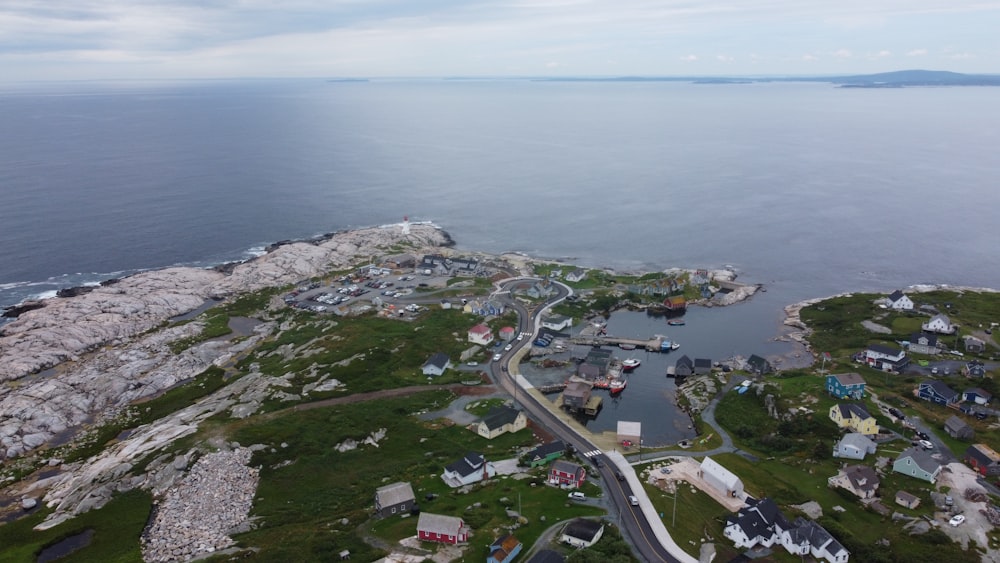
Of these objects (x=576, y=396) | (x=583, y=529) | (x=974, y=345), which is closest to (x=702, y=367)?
(x=576, y=396)

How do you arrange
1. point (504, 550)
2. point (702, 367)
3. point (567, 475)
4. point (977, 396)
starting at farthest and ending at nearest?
point (702, 367) → point (977, 396) → point (567, 475) → point (504, 550)

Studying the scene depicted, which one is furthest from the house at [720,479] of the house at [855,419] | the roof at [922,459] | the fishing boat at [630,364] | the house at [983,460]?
the fishing boat at [630,364]

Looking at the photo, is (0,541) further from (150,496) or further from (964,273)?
(964,273)

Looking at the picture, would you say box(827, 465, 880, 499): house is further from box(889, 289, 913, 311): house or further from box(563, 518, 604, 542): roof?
box(889, 289, 913, 311): house

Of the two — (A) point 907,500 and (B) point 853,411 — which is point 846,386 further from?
(A) point 907,500

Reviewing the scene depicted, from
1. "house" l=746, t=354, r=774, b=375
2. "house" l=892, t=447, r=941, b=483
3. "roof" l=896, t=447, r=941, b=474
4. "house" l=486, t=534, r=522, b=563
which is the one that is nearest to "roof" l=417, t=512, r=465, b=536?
"house" l=486, t=534, r=522, b=563

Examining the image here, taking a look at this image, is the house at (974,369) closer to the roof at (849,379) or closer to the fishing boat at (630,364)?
the roof at (849,379)
